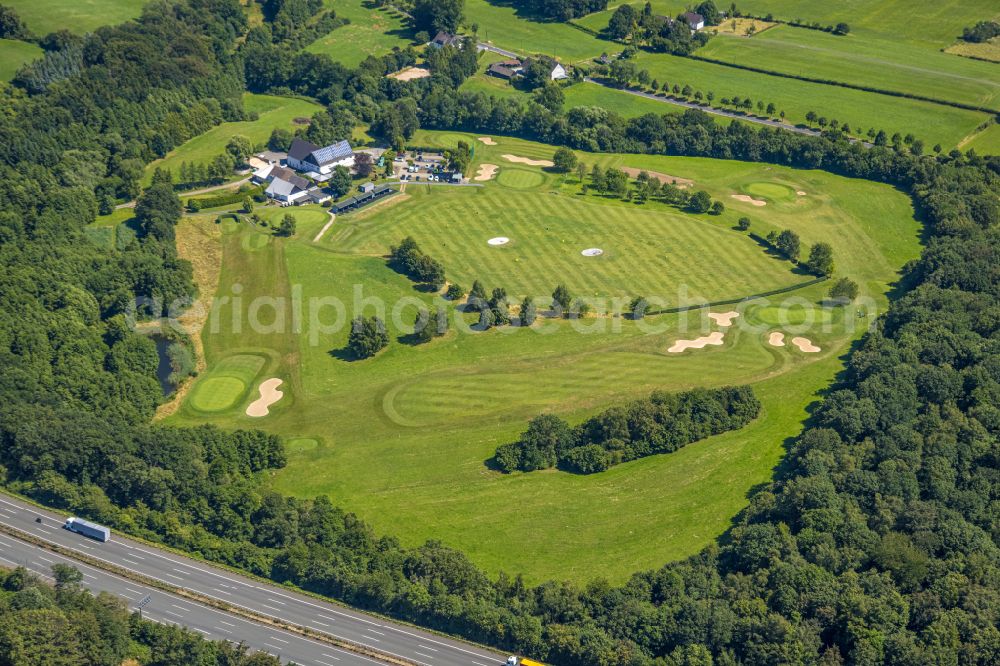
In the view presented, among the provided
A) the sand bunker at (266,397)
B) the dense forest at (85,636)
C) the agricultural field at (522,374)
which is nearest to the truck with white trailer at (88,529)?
the dense forest at (85,636)

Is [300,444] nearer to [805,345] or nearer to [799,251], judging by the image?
[805,345]

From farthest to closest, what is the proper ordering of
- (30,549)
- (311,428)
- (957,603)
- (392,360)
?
(392,360)
(311,428)
(30,549)
(957,603)

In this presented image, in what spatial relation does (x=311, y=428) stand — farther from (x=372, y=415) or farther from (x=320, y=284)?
(x=320, y=284)

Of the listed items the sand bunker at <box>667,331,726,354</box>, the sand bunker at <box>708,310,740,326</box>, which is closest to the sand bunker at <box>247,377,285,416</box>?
the sand bunker at <box>667,331,726,354</box>

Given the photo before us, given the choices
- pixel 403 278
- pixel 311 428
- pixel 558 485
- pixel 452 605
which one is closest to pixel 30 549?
pixel 311 428

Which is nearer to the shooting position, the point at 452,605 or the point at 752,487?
the point at 452,605

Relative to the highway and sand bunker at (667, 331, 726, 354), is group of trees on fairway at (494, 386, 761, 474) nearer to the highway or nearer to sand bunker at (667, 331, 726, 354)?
sand bunker at (667, 331, 726, 354)
